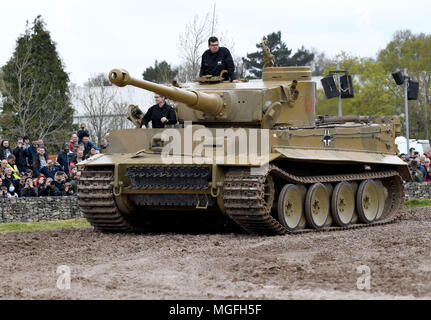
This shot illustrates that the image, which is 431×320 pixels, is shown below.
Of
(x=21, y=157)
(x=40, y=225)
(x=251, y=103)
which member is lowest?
(x=40, y=225)

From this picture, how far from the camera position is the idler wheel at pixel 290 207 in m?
15.2

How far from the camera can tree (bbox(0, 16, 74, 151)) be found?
120 ft

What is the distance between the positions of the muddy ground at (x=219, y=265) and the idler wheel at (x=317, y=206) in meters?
0.80

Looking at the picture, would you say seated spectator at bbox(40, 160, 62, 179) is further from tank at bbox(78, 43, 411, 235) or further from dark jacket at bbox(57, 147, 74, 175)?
tank at bbox(78, 43, 411, 235)

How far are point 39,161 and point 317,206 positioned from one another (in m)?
8.42

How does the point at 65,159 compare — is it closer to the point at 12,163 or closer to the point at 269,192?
the point at 12,163

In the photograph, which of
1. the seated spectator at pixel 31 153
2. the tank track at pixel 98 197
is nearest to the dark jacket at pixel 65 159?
the seated spectator at pixel 31 153

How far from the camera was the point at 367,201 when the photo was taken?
60.5 ft

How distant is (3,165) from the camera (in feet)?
66.5

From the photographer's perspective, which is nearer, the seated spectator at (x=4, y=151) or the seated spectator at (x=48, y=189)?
the seated spectator at (x=48, y=189)

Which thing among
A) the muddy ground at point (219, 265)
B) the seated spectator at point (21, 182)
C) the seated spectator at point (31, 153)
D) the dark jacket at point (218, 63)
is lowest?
the muddy ground at point (219, 265)

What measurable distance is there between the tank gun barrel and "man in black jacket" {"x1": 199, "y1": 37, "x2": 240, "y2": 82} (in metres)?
1.51

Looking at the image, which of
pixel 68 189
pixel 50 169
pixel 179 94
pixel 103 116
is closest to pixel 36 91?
pixel 103 116

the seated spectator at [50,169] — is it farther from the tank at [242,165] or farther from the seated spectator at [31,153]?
the tank at [242,165]
